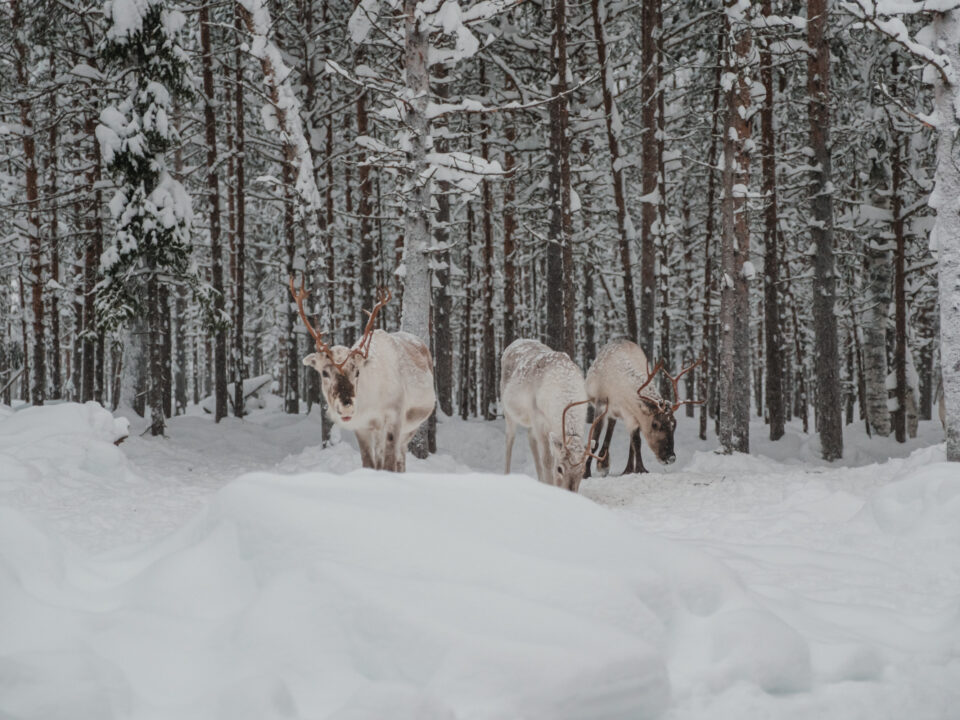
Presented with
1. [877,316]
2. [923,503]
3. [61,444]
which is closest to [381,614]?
[923,503]

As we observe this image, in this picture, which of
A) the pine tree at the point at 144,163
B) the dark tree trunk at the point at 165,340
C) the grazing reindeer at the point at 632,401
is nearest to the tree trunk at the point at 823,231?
the grazing reindeer at the point at 632,401

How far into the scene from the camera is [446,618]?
2439 millimetres

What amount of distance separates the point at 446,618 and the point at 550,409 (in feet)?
18.4

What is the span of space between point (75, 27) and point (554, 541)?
19381 mm

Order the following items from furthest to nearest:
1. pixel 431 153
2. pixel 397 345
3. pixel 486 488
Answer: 1. pixel 431 153
2. pixel 397 345
3. pixel 486 488

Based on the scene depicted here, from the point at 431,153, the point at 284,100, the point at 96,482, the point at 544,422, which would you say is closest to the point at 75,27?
the point at 284,100

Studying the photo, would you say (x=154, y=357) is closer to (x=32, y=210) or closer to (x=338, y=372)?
(x=32, y=210)

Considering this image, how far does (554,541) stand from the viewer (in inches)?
124

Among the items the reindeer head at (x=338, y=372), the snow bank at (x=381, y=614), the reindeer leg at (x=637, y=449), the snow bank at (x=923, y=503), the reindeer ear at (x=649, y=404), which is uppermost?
the reindeer head at (x=338, y=372)

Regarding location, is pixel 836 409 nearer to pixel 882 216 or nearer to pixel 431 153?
pixel 882 216

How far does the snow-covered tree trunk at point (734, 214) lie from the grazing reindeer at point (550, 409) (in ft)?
10.4

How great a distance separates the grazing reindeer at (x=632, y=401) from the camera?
9281mm

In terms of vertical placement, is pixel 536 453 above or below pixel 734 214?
below

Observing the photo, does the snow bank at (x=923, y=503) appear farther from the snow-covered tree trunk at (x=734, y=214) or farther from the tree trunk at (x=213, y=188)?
the tree trunk at (x=213, y=188)
